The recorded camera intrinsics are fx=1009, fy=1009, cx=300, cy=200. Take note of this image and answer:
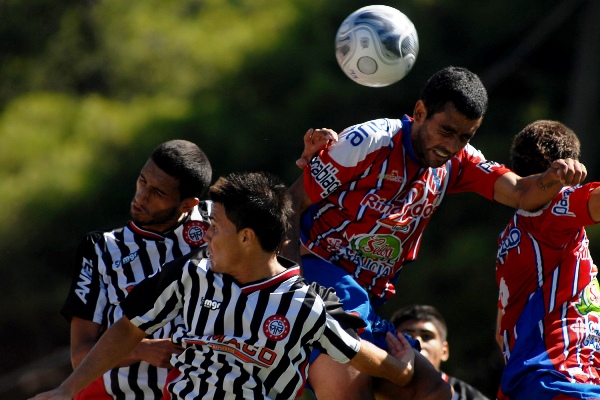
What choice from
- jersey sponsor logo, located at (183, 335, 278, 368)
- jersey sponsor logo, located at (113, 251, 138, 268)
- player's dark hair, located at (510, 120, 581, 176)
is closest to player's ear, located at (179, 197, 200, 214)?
jersey sponsor logo, located at (113, 251, 138, 268)

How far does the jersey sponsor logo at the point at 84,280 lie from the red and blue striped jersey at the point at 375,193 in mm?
1149

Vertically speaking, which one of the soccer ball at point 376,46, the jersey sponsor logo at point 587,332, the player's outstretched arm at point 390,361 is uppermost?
the soccer ball at point 376,46

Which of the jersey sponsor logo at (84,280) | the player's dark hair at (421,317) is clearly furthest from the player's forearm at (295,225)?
the player's dark hair at (421,317)

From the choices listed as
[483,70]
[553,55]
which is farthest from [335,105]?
[553,55]

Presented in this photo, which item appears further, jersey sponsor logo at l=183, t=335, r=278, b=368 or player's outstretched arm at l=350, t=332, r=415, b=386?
player's outstretched arm at l=350, t=332, r=415, b=386

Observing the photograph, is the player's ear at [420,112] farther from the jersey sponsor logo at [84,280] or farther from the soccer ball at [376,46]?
the jersey sponsor logo at [84,280]

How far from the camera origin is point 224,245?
3994 mm

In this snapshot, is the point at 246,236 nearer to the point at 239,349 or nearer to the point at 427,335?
the point at 239,349

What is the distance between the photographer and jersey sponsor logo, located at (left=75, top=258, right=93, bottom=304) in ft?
17.1

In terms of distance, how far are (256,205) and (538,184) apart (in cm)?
137

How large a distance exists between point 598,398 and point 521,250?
748 millimetres

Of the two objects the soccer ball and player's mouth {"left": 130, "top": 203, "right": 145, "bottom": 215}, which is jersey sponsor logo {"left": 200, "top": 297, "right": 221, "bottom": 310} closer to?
player's mouth {"left": 130, "top": 203, "right": 145, "bottom": 215}

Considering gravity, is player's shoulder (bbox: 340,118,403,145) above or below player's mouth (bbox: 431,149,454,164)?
below

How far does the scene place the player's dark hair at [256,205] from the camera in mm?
4004
